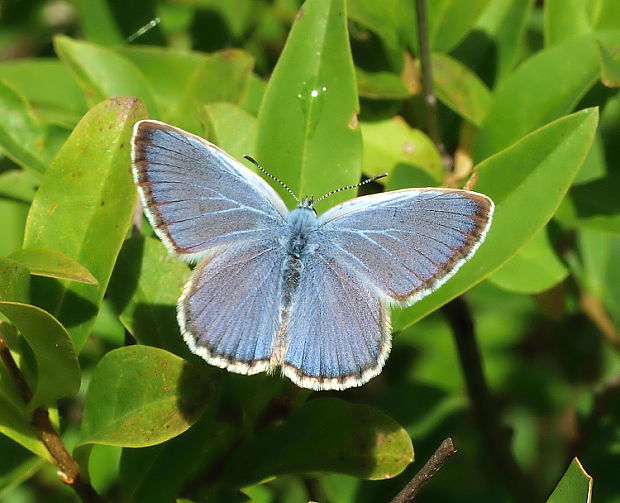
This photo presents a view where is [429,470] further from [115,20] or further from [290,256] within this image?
[115,20]

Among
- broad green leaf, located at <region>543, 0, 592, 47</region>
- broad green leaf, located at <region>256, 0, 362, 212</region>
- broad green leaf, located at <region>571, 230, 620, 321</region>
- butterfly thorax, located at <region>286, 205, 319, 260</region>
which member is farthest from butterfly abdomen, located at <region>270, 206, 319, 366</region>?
broad green leaf, located at <region>571, 230, 620, 321</region>

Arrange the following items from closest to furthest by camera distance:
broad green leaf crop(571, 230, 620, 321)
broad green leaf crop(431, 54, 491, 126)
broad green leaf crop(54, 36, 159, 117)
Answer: broad green leaf crop(431, 54, 491, 126)
broad green leaf crop(54, 36, 159, 117)
broad green leaf crop(571, 230, 620, 321)

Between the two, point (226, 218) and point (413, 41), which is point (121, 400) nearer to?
point (226, 218)

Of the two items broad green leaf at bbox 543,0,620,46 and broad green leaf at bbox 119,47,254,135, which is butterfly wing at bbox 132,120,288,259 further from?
broad green leaf at bbox 543,0,620,46

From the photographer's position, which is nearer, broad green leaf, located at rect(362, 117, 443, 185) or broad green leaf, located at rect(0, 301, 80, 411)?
broad green leaf, located at rect(0, 301, 80, 411)

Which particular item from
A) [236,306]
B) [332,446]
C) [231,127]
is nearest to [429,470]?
[332,446]

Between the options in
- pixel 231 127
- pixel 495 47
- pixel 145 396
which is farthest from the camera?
pixel 495 47

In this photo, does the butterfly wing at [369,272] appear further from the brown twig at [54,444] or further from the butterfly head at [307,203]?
the brown twig at [54,444]
